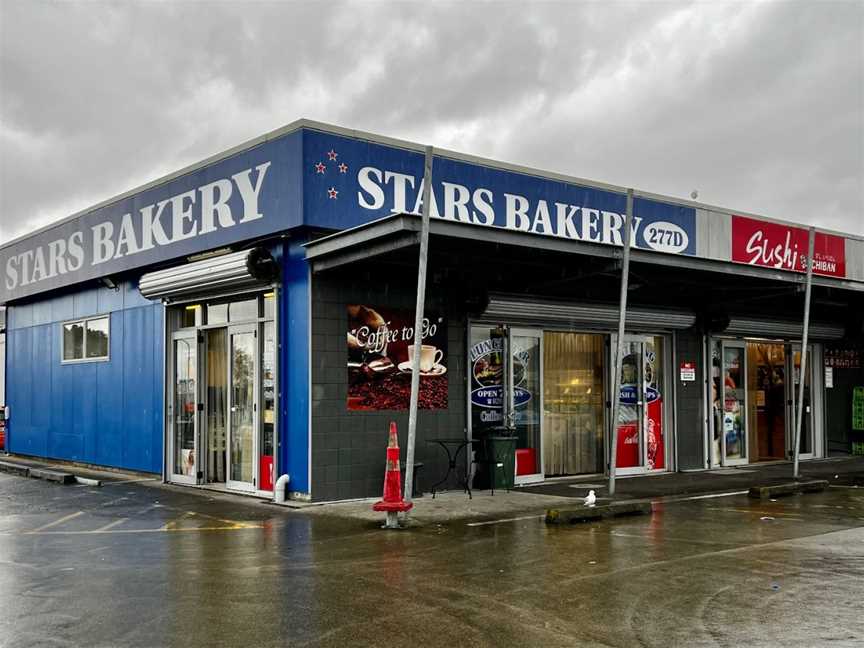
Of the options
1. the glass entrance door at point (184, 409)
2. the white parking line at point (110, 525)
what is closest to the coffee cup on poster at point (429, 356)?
the glass entrance door at point (184, 409)

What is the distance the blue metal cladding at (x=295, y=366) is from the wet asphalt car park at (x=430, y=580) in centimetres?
99

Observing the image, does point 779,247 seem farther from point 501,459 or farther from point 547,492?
point 501,459

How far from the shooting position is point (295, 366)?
1280 cm

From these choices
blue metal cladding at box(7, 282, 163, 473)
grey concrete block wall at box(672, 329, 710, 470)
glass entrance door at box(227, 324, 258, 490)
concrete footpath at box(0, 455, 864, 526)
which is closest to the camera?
concrete footpath at box(0, 455, 864, 526)

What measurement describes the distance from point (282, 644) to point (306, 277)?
7494 millimetres

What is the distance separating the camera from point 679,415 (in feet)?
58.0

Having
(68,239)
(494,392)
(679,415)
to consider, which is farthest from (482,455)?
(68,239)

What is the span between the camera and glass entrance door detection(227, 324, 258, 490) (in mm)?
14094

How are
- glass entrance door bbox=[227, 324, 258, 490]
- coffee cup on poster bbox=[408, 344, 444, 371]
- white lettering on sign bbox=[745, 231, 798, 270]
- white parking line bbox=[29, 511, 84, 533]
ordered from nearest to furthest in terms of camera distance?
white parking line bbox=[29, 511, 84, 533], coffee cup on poster bbox=[408, 344, 444, 371], glass entrance door bbox=[227, 324, 258, 490], white lettering on sign bbox=[745, 231, 798, 270]

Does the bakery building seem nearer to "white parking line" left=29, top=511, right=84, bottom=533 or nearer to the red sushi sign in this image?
the red sushi sign

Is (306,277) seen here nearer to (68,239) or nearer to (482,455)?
(482,455)

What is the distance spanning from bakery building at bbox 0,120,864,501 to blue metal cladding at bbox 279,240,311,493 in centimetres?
4

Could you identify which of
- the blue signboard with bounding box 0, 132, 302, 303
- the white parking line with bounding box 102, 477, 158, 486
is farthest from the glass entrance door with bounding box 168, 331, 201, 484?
the blue signboard with bounding box 0, 132, 302, 303

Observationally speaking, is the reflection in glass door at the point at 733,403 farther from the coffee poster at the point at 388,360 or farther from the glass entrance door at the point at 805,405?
the coffee poster at the point at 388,360
